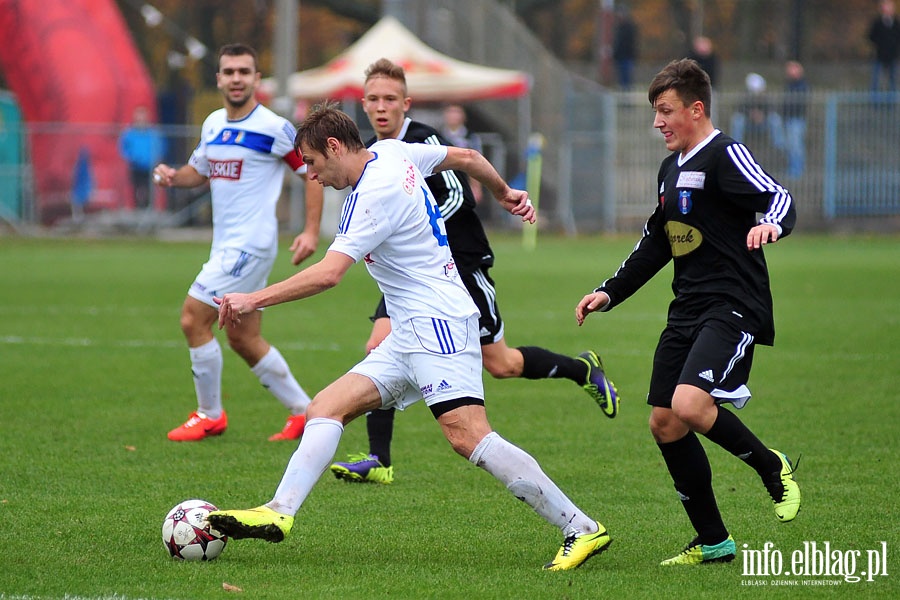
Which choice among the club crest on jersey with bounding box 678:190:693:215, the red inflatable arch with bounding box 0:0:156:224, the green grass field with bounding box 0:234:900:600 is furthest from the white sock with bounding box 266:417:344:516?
the red inflatable arch with bounding box 0:0:156:224

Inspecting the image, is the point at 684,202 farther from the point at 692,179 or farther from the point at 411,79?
the point at 411,79

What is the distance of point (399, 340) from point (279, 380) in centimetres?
313

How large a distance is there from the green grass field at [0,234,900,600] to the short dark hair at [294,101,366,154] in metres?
1.77

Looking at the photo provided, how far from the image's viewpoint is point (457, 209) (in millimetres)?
7309

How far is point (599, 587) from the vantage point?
5023mm

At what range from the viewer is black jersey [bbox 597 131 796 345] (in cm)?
536

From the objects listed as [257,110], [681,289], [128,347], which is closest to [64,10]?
[128,347]

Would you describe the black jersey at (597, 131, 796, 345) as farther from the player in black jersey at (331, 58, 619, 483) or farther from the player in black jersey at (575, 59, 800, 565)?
the player in black jersey at (331, 58, 619, 483)

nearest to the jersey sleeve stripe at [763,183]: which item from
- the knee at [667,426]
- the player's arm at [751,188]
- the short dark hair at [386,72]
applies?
the player's arm at [751,188]

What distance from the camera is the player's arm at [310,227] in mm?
7801

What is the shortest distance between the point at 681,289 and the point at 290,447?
330cm

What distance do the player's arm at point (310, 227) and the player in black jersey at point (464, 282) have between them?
673 mm

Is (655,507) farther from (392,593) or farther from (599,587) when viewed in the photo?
(392,593)

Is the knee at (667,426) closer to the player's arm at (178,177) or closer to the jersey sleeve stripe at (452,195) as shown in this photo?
the jersey sleeve stripe at (452,195)
